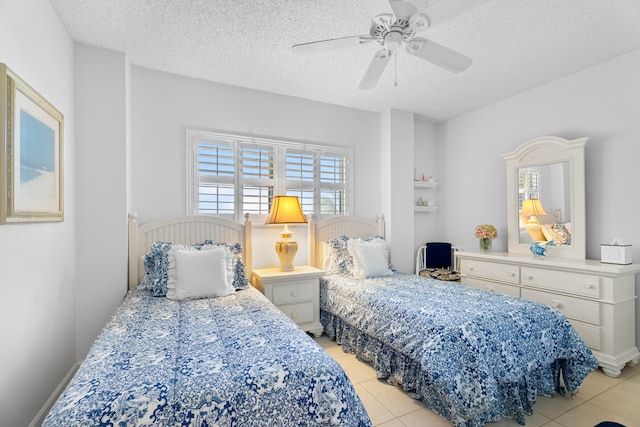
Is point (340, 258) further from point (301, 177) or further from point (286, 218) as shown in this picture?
point (301, 177)

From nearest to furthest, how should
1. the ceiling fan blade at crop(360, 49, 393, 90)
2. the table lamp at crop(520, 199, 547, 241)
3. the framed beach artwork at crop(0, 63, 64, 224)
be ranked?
the framed beach artwork at crop(0, 63, 64, 224)
the ceiling fan blade at crop(360, 49, 393, 90)
the table lamp at crop(520, 199, 547, 241)

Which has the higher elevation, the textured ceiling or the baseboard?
the textured ceiling

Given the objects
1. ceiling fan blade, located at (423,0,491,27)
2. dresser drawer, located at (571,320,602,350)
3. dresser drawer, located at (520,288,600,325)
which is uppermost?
ceiling fan blade, located at (423,0,491,27)

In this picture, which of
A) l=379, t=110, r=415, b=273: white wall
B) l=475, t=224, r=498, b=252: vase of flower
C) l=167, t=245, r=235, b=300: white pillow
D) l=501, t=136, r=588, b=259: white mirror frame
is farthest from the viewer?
l=379, t=110, r=415, b=273: white wall

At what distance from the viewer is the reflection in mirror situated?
3117 millimetres

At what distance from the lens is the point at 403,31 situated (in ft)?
5.90

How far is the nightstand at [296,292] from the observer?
3.02 m

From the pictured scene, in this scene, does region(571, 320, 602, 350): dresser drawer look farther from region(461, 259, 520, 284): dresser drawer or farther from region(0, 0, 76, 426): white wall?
region(0, 0, 76, 426): white wall

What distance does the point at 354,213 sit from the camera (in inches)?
159

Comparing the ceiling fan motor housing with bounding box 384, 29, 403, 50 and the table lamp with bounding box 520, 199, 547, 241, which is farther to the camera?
the table lamp with bounding box 520, 199, 547, 241

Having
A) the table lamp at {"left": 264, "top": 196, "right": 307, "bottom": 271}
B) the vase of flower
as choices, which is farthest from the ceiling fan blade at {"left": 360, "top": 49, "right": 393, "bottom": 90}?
the vase of flower

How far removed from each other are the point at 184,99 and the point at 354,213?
2.35 m

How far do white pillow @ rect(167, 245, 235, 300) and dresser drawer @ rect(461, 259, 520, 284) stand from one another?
8.65ft

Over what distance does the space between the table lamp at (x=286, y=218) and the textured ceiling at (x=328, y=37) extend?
1.27m
